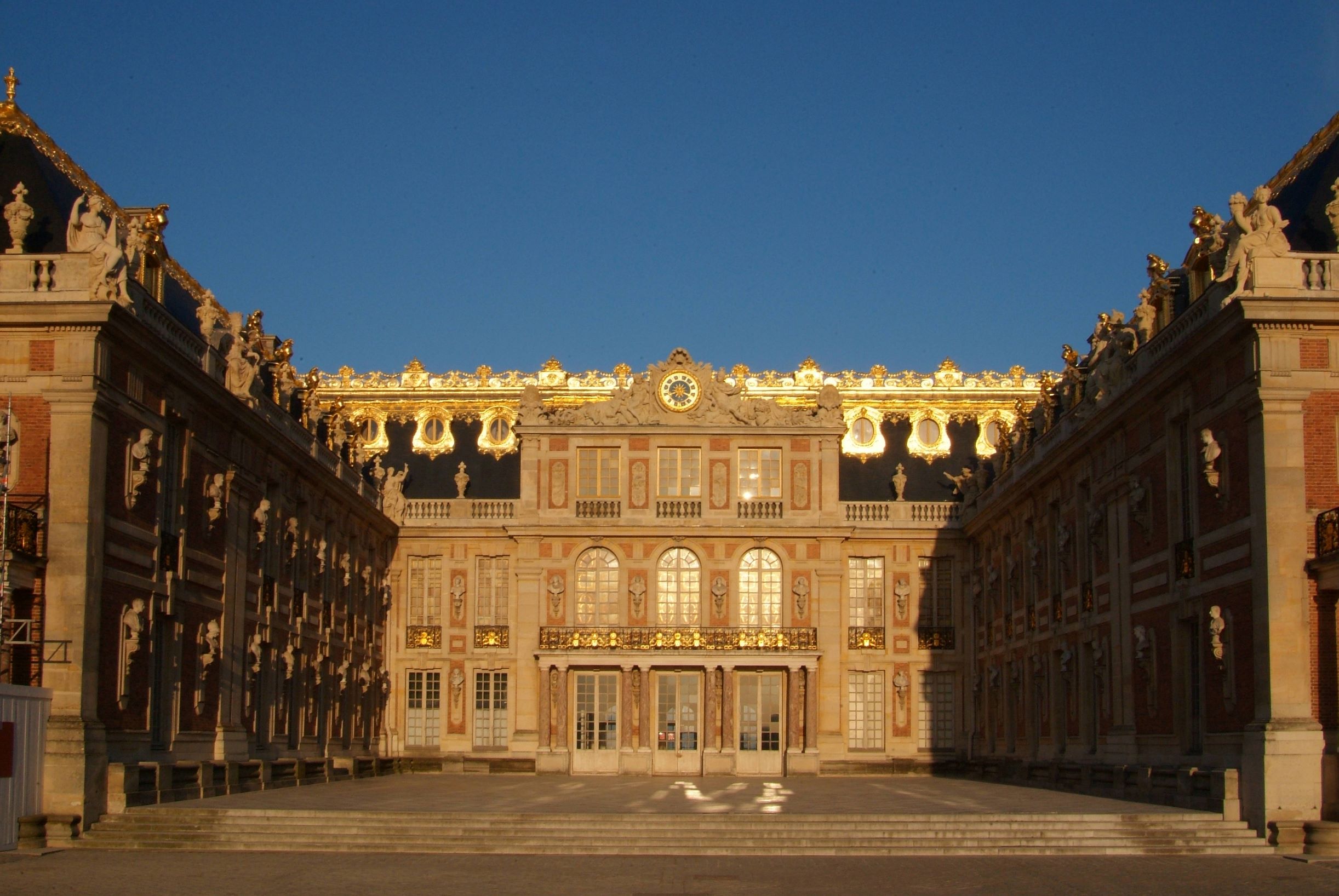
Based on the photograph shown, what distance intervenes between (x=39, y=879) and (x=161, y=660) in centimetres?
1005

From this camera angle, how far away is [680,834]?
23875mm

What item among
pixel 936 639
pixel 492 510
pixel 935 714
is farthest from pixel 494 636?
pixel 935 714

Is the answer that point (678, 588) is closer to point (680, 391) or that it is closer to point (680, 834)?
point (680, 391)

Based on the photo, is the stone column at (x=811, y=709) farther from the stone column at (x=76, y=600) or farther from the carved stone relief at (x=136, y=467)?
the stone column at (x=76, y=600)

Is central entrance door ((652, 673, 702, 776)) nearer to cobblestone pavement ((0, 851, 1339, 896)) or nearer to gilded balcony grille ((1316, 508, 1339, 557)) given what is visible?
cobblestone pavement ((0, 851, 1339, 896))

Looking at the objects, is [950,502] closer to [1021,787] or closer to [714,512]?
[714,512]

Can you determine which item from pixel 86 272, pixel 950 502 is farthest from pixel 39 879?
pixel 950 502

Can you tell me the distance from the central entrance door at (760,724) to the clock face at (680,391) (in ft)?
26.6

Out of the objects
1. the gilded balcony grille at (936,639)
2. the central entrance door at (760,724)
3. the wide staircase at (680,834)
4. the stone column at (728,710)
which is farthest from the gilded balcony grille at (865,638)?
the wide staircase at (680,834)

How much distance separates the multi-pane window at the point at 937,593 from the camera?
50125 millimetres

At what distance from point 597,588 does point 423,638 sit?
550cm

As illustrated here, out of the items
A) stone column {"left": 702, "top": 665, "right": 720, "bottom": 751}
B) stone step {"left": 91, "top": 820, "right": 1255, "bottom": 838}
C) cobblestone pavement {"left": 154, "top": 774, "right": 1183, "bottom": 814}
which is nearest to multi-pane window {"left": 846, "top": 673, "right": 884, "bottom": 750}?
stone column {"left": 702, "top": 665, "right": 720, "bottom": 751}

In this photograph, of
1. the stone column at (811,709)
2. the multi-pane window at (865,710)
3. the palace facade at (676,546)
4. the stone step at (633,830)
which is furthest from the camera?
the multi-pane window at (865,710)

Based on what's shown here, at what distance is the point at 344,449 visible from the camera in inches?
1767
